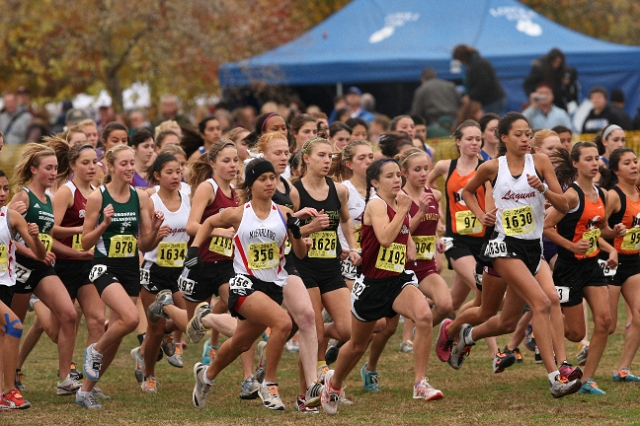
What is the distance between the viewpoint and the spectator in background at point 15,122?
20.0 metres

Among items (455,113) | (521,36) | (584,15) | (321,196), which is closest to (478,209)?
(321,196)

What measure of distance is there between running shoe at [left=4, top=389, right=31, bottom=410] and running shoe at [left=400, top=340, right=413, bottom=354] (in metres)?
3.85

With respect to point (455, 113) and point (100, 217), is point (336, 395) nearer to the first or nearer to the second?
point (100, 217)

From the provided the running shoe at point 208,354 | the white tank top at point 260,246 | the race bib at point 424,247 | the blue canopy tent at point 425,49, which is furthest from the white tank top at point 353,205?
the blue canopy tent at point 425,49

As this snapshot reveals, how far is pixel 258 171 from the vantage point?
8.37 meters

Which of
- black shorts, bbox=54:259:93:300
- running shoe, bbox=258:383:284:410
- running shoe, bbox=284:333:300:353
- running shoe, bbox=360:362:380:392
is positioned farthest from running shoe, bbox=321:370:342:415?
running shoe, bbox=284:333:300:353

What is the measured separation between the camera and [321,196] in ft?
30.3

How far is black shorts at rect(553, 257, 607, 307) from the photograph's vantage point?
9.08 m

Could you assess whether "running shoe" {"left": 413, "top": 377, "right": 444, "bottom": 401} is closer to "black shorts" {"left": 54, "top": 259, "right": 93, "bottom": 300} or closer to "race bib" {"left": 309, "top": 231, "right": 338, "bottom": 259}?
"race bib" {"left": 309, "top": 231, "right": 338, "bottom": 259}

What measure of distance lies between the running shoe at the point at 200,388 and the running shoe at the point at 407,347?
3153 millimetres

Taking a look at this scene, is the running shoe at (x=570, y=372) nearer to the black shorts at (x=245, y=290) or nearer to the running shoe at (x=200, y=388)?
the black shorts at (x=245, y=290)

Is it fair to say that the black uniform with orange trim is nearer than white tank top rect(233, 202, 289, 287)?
No

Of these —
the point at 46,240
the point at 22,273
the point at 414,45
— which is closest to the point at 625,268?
the point at 46,240

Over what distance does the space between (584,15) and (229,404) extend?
78.4 feet
